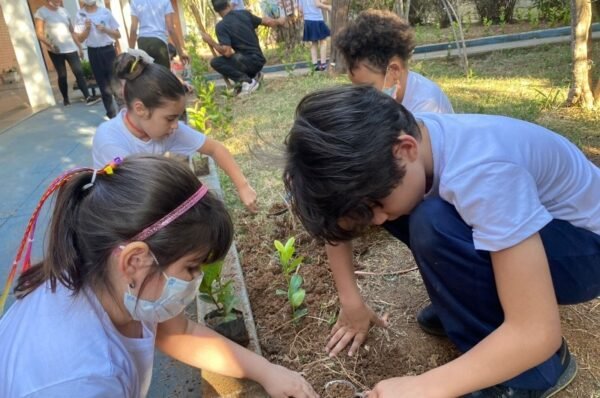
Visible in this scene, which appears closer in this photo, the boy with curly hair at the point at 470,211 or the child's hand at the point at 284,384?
the boy with curly hair at the point at 470,211

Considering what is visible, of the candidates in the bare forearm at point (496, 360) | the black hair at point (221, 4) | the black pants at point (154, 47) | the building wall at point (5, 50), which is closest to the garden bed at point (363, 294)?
the bare forearm at point (496, 360)

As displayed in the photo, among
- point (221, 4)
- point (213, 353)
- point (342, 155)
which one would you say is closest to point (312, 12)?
point (221, 4)

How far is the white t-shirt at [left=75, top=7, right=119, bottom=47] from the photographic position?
6.07 meters

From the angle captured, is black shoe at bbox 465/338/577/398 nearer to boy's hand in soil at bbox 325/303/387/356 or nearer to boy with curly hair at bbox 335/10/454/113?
boy's hand in soil at bbox 325/303/387/356

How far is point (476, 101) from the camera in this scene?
15.6ft

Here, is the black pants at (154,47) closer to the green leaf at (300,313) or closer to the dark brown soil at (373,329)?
the dark brown soil at (373,329)

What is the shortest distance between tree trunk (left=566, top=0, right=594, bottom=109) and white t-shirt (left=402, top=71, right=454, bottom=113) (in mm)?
2584

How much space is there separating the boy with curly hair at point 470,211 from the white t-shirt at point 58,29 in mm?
7133

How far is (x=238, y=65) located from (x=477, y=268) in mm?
6577

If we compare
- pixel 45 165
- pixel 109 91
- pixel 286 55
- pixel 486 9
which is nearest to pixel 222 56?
pixel 109 91

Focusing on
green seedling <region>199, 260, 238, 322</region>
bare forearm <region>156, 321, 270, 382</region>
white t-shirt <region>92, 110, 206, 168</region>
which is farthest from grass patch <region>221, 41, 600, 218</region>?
bare forearm <region>156, 321, 270, 382</region>

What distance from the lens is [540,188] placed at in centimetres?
128

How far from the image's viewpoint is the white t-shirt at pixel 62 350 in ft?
3.38

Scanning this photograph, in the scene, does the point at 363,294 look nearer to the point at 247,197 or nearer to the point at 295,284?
the point at 295,284
